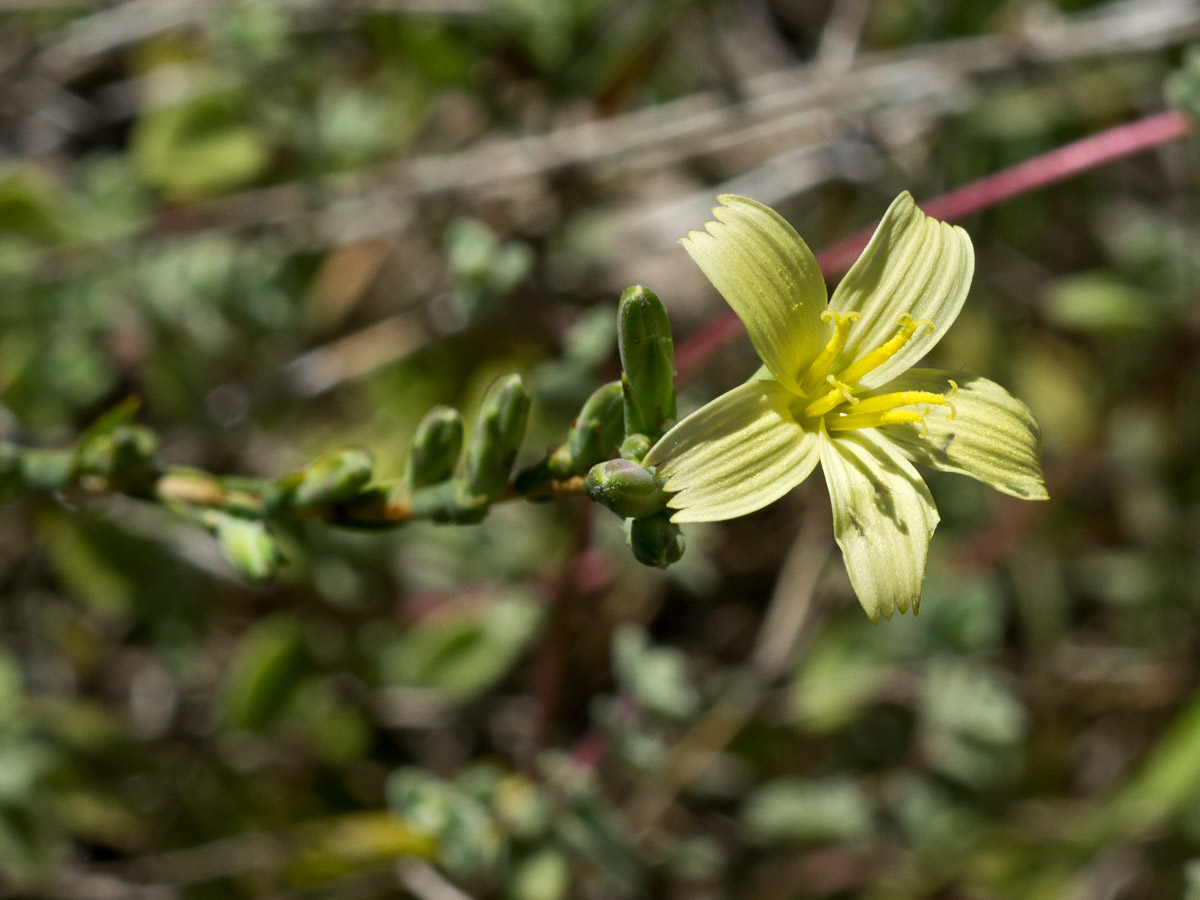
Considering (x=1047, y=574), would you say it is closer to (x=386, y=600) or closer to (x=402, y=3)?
(x=386, y=600)

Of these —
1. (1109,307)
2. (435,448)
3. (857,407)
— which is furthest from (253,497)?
(1109,307)

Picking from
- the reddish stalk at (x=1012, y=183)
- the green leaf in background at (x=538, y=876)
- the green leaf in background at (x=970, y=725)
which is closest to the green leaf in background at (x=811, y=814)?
the green leaf in background at (x=970, y=725)

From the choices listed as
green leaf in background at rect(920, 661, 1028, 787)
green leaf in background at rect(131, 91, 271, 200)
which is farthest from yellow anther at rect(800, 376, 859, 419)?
green leaf in background at rect(131, 91, 271, 200)

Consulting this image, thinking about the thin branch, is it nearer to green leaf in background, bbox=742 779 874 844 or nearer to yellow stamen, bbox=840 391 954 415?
yellow stamen, bbox=840 391 954 415

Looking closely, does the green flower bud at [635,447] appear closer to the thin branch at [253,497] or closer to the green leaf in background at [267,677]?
the thin branch at [253,497]

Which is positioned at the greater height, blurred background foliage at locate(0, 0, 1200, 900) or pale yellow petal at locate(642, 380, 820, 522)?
blurred background foliage at locate(0, 0, 1200, 900)

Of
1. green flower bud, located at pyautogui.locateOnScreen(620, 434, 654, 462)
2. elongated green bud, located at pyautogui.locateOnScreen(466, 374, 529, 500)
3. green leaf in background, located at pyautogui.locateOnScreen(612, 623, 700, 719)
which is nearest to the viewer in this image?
green flower bud, located at pyautogui.locateOnScreen(620, 434, 654, 462)
